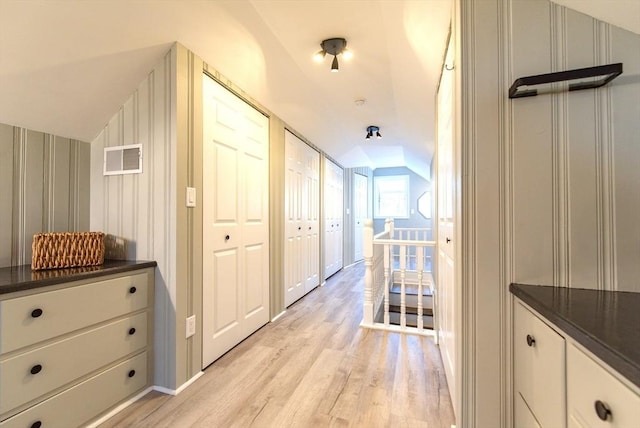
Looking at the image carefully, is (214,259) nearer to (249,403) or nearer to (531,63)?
(249,403)

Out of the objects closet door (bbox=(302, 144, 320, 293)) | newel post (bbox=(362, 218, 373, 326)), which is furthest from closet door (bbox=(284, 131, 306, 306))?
newel post (bbox=(362, 218, 373, 326))

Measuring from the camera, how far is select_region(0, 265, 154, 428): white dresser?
1145 mm

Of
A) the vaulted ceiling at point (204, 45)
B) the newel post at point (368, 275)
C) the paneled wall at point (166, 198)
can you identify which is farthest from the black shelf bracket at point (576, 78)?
the newel post at point (368, 275)

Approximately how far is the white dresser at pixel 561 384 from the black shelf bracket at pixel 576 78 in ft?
2.36

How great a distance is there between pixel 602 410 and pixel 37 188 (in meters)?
2.52

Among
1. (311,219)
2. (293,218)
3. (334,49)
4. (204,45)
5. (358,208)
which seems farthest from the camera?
(358,208)

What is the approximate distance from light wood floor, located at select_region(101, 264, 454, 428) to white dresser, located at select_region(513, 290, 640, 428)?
72cm

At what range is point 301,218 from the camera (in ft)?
11.7

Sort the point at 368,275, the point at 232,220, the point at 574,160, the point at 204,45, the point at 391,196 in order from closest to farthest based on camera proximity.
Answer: the point at 574,160, the point at 204,45, the point at 232,220, the point at 368,275, the point at 391,196

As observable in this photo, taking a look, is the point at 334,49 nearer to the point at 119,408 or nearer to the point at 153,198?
the point at 153,198

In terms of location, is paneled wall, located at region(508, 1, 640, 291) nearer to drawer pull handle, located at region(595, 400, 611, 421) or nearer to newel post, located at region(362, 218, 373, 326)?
drawer pull handle, located at region(595, 400, 611, 421)

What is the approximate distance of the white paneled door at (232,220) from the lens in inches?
76.1

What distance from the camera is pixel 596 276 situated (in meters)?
0.93

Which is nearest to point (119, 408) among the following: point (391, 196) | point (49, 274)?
point (49, 274)
